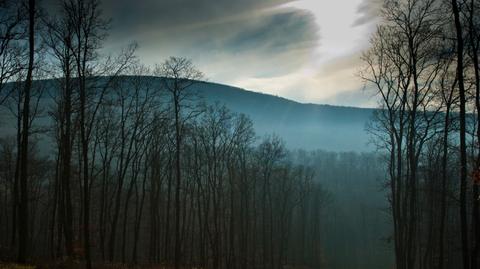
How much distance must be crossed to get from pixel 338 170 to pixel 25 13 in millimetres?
141145

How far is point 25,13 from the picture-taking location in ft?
62.2

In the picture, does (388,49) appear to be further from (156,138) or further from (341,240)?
(341,240)

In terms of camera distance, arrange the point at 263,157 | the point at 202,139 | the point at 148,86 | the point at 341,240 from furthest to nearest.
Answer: the point at 341,240, the point at 263,157, the point at 202,139, the point at 148,86

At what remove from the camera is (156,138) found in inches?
1487

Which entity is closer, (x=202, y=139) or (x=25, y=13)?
(x=25, y=13)

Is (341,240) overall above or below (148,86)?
below

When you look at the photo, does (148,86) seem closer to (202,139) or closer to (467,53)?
(202,139)

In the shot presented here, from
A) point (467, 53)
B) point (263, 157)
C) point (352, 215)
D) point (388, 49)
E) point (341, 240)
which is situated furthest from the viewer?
point (352, 215)

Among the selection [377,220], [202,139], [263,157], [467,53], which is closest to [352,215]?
[377,220]

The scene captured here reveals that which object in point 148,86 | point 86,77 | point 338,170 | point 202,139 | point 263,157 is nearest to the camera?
point 86,77

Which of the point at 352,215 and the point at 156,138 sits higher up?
the point at 156,138

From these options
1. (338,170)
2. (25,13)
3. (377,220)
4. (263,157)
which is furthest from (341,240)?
(25,13)

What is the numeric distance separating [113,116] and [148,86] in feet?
17.1

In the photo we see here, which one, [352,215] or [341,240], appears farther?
[352,215]
